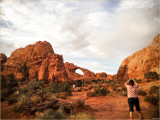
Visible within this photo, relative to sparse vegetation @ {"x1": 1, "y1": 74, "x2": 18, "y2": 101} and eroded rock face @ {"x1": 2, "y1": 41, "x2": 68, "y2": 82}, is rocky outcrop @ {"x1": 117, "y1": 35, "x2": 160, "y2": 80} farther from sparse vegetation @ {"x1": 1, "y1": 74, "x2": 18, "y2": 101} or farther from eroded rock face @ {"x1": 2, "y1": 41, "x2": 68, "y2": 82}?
sparse vegetation @ {"x1": 1, "y1": 74, "x2": 18, "y2": 101}

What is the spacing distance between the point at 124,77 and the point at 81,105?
2822cm

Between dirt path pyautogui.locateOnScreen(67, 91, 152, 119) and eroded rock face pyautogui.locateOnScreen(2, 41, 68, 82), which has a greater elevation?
eroded rock face pyautogui.locateOnScreen(2, 41, 68, 82)

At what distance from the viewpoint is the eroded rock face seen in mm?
22016

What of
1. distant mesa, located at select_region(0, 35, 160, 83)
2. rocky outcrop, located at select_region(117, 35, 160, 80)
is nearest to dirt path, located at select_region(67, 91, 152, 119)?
distant mesa, located at select_region(0, 35, 160, 83)

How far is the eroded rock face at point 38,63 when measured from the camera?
2202 centimetres

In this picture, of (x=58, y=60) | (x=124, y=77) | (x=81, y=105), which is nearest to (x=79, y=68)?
(x=124, y=77)

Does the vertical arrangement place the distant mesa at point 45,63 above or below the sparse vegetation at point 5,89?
above

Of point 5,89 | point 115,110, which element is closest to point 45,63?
point 5,89

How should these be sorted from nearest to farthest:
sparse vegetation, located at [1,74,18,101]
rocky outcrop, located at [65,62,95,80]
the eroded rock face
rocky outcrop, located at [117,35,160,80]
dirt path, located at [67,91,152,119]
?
1. dirt path, located at [67,91,152,119]
2. sparse vegetation, located at [1,74,18,101]
3. the eroded rock face
4. rocky outcrop, located at [117,35,160,80]
5. rocky outcrop, located at [65,62,95,80]

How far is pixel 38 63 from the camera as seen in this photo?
23.7 metres

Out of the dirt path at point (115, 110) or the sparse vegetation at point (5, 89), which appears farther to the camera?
the sparse vegetation at point (5, 89)

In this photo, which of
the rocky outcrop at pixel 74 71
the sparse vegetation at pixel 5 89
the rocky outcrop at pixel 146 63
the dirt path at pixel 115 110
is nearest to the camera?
the dirt path at pixel 115 110

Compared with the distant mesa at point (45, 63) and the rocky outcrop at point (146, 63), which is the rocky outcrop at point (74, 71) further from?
the distant mesa at point (45, 63)

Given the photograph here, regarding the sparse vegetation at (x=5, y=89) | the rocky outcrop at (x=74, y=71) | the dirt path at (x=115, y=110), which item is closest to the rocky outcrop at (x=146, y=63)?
the dirt path at (x=115, y=110)
